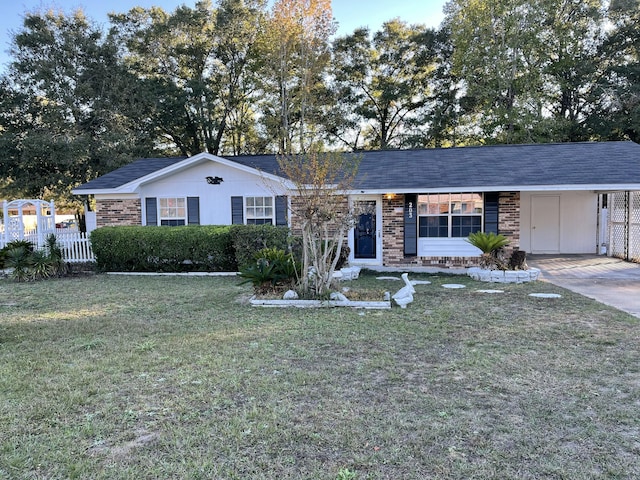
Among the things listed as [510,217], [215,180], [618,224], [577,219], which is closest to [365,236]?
[510,217]

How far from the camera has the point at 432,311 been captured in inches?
270

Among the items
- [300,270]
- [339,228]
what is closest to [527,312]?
[339,228]

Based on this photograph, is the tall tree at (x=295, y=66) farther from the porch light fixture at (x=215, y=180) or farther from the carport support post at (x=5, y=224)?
the carport support post at (x=5, y=224)

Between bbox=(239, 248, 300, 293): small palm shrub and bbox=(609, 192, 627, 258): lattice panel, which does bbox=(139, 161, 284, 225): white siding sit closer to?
bbox=(239, 248, 300, 293): small palm shrub

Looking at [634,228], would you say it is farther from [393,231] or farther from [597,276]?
[393,231]

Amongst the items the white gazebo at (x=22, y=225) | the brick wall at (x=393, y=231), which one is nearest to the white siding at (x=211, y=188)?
the white gazebo at (x=22, y=225)

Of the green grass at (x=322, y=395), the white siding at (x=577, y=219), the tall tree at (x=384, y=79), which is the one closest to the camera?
the green grass at (x=322, y=395)

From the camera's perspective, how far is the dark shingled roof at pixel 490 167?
36.7 ft

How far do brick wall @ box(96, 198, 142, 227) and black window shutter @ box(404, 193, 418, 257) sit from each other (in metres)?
8.08

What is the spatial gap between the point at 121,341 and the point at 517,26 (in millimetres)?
22224

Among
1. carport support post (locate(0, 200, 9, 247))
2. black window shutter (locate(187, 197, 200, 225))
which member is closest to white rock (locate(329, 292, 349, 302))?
black window shutter (locate(187, 197, 200, 225))

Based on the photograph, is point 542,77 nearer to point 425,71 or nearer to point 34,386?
point 425,71

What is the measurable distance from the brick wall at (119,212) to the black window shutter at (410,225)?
→ 26.5 feet

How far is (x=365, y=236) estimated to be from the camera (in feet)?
40.7
